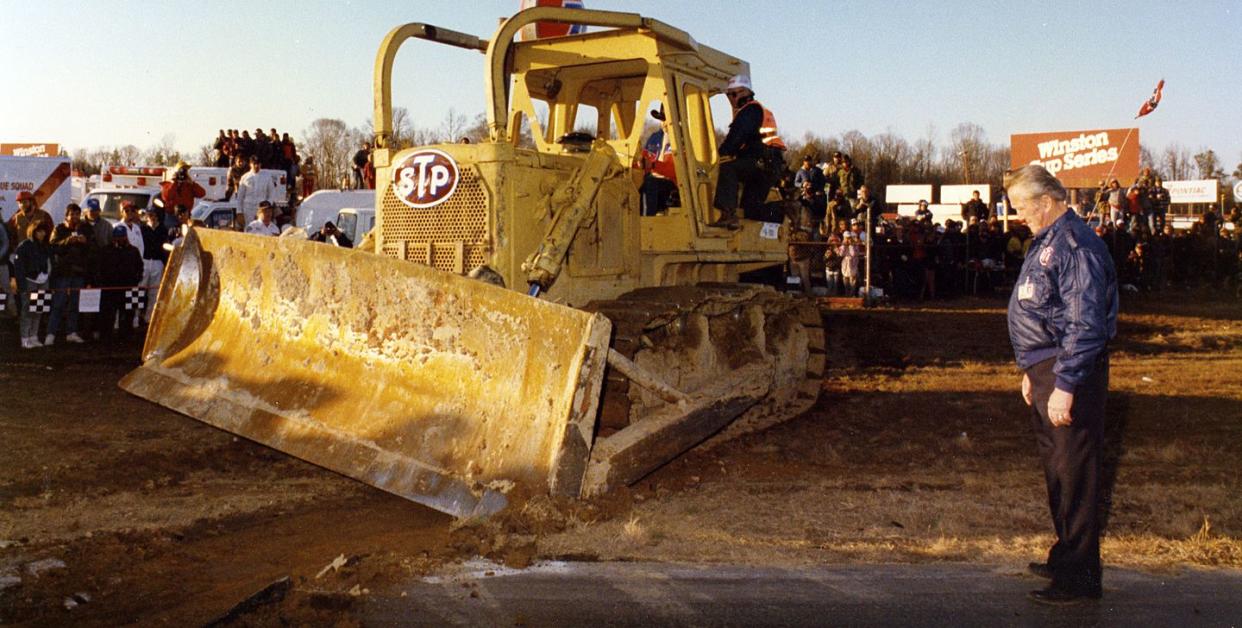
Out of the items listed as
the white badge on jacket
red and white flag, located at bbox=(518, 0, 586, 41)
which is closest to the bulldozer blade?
the white badge on jacket

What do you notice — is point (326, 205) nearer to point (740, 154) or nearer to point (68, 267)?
point (68, 267)

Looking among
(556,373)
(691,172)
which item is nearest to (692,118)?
(691,172)

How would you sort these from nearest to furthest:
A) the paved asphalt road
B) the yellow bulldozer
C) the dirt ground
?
the paved asphalt road → the dirt ground → the yellow bulldozer

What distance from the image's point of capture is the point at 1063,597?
4719mm

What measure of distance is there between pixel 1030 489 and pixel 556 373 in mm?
3198

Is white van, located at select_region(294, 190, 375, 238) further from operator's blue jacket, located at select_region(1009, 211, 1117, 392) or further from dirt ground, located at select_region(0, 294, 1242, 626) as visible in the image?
operator's blue jacket, located at select_region(1009, 211, 1117, 392)

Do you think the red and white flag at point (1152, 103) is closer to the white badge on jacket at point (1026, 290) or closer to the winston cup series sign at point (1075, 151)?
the white badge on jacket at point (1026, 290)

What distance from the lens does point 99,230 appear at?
46.2 feet

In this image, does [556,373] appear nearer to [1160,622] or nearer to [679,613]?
[679,613]

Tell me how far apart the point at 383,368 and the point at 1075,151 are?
Answer: 139 ft

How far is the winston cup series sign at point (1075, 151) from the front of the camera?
4131cm

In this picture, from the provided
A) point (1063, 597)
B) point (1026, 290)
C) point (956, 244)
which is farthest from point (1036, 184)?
point (956, 244)

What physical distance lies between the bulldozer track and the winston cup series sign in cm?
3409

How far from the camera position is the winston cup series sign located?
41.3m
